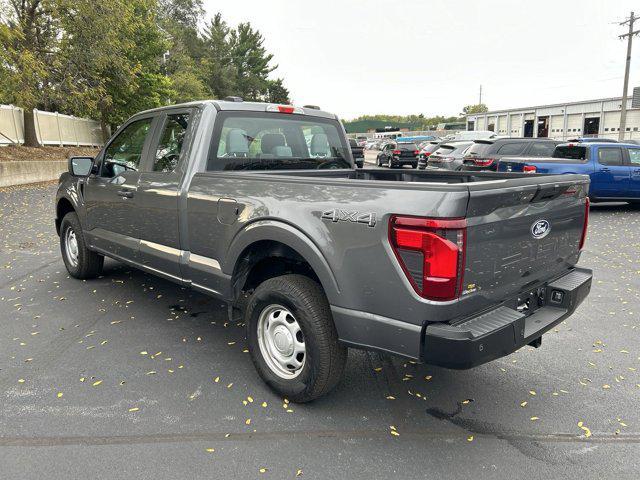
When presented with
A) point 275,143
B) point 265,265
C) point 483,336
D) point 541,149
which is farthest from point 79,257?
point 541,149

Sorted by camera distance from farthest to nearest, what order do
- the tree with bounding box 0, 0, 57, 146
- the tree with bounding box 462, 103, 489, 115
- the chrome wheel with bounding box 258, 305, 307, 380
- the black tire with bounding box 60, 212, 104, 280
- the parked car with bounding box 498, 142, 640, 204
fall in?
the tree with bounding box 462, 103, 489, 115 → the tree with bounding box 0, 0, 57, 146 → the parked car with bounding box 498, 142, 640, 204 → the black tire with bounding box 60, 212, 104, 280 → the chrome wheel with bounding box 258, 305, 307, 380

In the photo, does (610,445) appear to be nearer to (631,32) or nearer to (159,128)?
(159,128)

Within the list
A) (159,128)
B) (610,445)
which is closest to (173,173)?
(159,128)

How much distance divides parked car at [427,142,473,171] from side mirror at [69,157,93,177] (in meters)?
12.9

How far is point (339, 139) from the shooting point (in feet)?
16.3

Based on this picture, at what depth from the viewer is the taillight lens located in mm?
2387

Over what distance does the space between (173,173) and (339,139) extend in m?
1.74

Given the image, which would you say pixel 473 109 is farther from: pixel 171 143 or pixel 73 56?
pixel 171 143

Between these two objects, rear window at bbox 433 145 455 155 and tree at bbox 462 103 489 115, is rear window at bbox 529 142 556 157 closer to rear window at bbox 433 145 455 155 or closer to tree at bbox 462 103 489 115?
rear window at bbox 433 145 455 155

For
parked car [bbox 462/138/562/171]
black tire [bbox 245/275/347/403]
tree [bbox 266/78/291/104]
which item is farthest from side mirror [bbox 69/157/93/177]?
tree [bbox 266/78/291/104]

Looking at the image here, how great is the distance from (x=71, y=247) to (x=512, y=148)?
39.3 ft

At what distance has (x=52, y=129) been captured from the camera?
25375 mm

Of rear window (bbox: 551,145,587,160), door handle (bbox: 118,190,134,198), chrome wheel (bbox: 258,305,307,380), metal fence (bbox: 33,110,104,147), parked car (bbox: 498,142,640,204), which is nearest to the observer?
chrome wheel (bbox: 258,305,307,380)

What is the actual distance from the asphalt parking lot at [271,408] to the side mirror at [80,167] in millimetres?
1401
